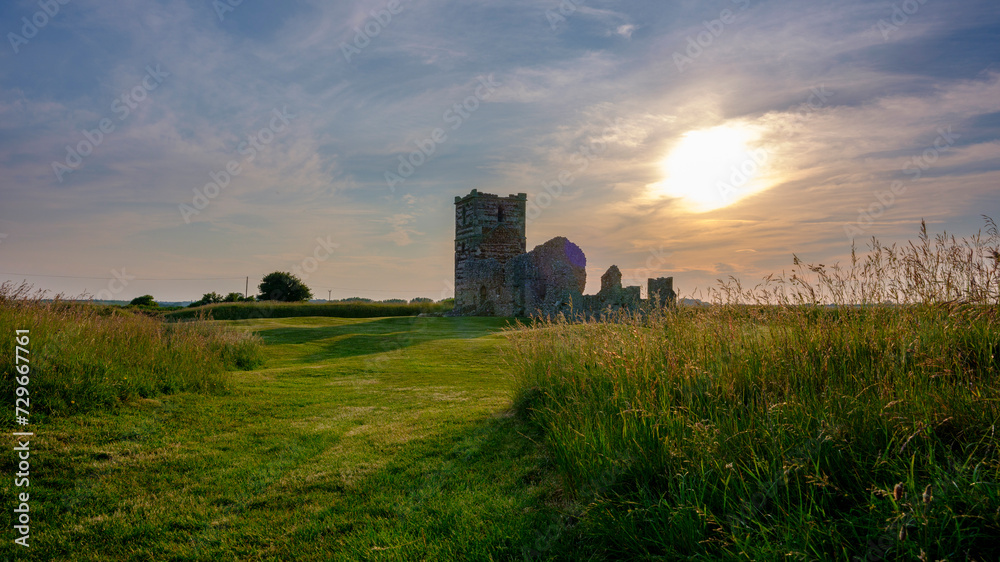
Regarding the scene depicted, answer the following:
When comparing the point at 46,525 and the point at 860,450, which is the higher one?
the point at 860,450

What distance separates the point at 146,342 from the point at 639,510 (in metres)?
9.45

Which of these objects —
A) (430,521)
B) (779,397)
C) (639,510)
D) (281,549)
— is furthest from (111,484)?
(779,397)

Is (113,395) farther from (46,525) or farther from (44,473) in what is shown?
(46,525)

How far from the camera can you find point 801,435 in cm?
339

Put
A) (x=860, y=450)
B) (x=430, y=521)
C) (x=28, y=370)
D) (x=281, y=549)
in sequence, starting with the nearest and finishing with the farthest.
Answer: (x=860, y=450)
(x=281, y=549)
(x=430, y=521)
(x=28, y=370)

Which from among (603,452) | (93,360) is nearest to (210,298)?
(93,360)

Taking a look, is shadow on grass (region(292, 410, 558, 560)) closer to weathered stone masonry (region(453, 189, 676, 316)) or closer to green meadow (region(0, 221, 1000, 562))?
green meadow (region(0, 221, 1000, 562))

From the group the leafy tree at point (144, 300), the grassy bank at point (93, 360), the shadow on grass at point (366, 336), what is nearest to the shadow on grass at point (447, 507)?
the grassy bank at point (93, 360)

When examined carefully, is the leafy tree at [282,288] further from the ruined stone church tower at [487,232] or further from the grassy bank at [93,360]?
the grassy bank at [93,360]

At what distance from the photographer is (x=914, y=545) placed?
2340 millimetres

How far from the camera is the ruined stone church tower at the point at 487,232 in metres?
39.9

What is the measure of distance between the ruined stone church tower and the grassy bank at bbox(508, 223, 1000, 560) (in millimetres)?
33992

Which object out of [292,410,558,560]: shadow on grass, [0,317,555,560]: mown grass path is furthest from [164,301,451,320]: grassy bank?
[292,410,558,560]: shadow on grass

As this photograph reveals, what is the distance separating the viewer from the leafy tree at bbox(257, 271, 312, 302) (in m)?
46.8
